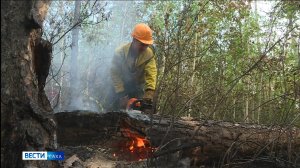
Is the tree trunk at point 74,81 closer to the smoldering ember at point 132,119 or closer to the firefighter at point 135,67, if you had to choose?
the smoldering ember at point 132,119

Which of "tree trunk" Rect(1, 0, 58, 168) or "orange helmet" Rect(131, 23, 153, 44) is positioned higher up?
"orange helmet" Rect(131, 23, 153, 44)

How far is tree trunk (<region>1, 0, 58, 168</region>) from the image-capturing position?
1963mm

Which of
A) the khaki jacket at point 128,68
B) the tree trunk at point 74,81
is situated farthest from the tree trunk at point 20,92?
the tree trunk at point 74,81

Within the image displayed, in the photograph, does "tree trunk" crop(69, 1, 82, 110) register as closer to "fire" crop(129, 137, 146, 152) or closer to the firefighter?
the firefighter

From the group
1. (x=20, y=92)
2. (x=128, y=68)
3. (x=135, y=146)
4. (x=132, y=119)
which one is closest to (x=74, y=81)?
(x=128, y=68)

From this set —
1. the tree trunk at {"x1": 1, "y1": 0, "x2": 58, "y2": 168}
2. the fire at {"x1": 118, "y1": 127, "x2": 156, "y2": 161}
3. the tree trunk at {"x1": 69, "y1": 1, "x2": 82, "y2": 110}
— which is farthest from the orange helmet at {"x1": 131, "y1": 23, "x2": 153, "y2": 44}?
the tree trunk at {"x1": 69, "y1": 1, "x2": 82, "y2": 110}

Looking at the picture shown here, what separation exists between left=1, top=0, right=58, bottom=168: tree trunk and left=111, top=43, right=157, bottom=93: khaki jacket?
3.06 meters

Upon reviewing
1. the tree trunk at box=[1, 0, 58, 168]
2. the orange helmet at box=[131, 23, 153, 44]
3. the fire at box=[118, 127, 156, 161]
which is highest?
the orange helmet at box=[131, 23, 153, 44]

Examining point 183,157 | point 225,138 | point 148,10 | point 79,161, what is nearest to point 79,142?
point 79,161

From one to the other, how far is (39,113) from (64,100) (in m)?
15.4

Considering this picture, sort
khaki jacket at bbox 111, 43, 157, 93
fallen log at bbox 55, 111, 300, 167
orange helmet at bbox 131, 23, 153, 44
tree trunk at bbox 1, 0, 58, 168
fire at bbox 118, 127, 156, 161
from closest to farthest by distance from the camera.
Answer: tree trunk at bbox 1, 0, 58, 168, fallen log at bbox 55, 111, 300, 167, fire at bbox 118, 127, 156, 161, orange helmet at bbox 131, 23, 153, 44, khaki jacket at bbox 111, 43, 157, 93

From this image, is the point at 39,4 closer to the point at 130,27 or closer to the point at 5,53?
the point at 5,53

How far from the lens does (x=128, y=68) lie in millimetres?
5441

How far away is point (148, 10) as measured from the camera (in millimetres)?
19250
